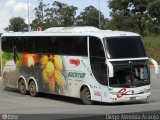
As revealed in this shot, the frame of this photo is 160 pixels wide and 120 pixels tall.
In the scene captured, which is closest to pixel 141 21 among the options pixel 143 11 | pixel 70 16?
pixel 143 11

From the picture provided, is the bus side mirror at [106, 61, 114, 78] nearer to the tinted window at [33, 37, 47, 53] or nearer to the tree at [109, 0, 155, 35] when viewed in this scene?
the tinted window at [33, 37, 47, 53]

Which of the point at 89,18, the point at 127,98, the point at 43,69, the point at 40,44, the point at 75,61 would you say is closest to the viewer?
the point at 127,98

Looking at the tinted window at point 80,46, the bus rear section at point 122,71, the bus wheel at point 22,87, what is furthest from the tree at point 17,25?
the bus rear section at point 122,71

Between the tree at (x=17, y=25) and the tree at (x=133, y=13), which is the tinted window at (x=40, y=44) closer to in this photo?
the tree at (x=133, y=13)

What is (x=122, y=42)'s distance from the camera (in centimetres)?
2209

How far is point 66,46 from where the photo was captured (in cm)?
2397

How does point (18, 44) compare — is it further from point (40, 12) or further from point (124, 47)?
point (40, 12)

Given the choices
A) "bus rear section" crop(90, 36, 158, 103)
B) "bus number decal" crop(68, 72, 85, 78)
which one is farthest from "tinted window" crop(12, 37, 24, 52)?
"bus rear section" crop(90, 36, 158, 103)

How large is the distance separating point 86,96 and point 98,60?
6.24 ft

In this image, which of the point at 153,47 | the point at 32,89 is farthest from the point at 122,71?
the point at 153,47

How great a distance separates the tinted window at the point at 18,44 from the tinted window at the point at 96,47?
21.6 ft

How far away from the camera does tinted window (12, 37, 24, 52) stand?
91.4 ft

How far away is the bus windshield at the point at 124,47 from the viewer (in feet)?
70.7

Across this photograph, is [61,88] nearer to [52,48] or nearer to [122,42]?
[52,48]
